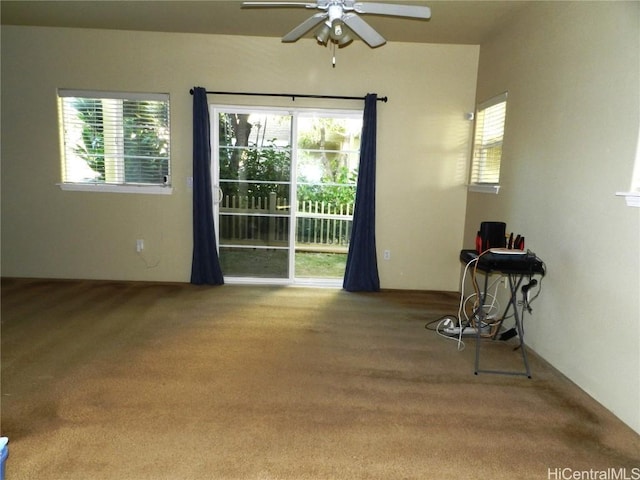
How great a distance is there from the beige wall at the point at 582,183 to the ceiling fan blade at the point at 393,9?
3.69 ft

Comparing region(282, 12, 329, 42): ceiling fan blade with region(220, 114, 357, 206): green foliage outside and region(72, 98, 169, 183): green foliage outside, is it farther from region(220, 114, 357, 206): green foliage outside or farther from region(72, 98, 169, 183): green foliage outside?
region(72, 98, 169, 183): green foliage outside

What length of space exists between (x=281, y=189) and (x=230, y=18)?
1782 millimetres

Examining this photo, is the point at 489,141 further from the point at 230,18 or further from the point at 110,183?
the point at 110,183

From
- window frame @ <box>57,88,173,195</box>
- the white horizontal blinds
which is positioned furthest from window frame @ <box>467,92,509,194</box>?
window frame @ <box>57,88,173,195</box>

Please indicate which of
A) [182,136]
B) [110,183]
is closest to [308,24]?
[182,136]

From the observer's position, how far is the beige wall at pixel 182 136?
4.27 metres

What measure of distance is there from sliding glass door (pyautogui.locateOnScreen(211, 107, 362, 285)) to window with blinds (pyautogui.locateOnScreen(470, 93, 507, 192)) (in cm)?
131

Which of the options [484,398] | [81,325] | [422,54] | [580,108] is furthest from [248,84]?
[484,398]

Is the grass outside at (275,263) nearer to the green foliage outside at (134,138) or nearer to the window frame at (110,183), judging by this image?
the window frame at (110,183)

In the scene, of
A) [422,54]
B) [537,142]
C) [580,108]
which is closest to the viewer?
[580,108]

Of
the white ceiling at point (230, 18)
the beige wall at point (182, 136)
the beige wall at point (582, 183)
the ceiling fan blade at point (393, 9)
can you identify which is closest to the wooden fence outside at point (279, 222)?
the beige wall at point (182, 136)

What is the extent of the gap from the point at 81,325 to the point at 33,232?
1.95 metres

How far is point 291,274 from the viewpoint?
185 inches

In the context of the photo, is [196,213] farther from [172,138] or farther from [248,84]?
[248,84]
